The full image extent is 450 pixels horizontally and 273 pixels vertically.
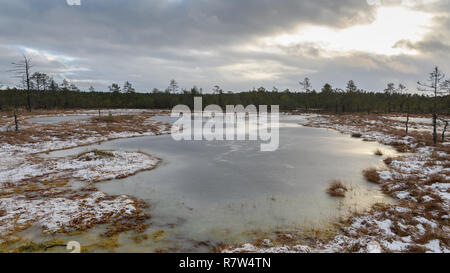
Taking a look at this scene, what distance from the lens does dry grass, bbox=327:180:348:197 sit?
532 inches

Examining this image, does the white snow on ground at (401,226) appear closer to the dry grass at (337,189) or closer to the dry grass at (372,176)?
the dry grass at (372,176)

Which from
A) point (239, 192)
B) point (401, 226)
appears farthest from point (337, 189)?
point (239, 192)

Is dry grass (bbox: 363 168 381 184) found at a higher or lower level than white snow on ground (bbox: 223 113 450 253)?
higher

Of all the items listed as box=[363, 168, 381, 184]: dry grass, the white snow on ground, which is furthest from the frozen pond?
the white snow on ground

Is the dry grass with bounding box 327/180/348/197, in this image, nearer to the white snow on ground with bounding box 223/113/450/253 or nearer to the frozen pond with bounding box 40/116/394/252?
the frozen pond with bounding box 40/116/394/252

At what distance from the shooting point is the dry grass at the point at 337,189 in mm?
13502

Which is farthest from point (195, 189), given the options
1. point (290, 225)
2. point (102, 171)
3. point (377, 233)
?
point (377, 233)

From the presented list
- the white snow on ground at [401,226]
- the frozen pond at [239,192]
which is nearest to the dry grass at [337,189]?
the frozen pond at [239,192]

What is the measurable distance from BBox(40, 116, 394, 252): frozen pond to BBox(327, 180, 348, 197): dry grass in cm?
35

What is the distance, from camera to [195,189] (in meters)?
14.6

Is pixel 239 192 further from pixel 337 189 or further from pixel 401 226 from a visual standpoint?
pixel 401 226

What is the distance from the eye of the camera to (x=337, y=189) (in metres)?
14.1

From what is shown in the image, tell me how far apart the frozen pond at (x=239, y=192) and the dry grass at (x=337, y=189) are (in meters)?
0.35

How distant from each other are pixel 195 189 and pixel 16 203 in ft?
29.2
